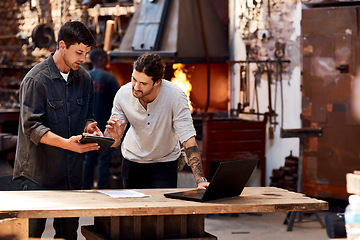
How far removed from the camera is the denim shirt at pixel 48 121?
3.89 meters

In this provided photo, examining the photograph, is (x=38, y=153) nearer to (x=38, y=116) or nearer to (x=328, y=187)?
(x=38, y=116)

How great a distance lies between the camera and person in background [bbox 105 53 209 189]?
4.09 meters

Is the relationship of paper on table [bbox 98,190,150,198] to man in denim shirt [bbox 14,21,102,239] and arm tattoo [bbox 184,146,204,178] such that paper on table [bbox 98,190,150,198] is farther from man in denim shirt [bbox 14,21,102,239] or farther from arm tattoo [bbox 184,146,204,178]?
arm tattoo [bbox 184,146,204,178]

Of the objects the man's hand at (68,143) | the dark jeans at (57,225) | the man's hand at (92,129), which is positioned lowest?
the dark jeans at (57,225)

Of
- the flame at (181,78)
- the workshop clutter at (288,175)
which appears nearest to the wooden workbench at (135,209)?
the workshop clutter at (288,175)

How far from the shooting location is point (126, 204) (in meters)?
3.27

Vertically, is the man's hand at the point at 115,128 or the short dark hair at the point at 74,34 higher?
the short dark hair at the point at 74,34

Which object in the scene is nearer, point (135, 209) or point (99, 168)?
point (135, 209)

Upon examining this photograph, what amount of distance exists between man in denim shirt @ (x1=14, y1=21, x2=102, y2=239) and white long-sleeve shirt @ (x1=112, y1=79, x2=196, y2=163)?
0.31 metres

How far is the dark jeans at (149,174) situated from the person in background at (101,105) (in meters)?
2.99

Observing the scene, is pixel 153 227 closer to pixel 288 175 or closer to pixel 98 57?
pixel 288 175

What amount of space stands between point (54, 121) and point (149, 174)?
77cm

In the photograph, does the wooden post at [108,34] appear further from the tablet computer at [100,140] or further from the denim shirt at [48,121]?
the tablet computer at [100,140]

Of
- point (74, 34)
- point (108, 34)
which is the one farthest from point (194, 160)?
point (108, 34)
